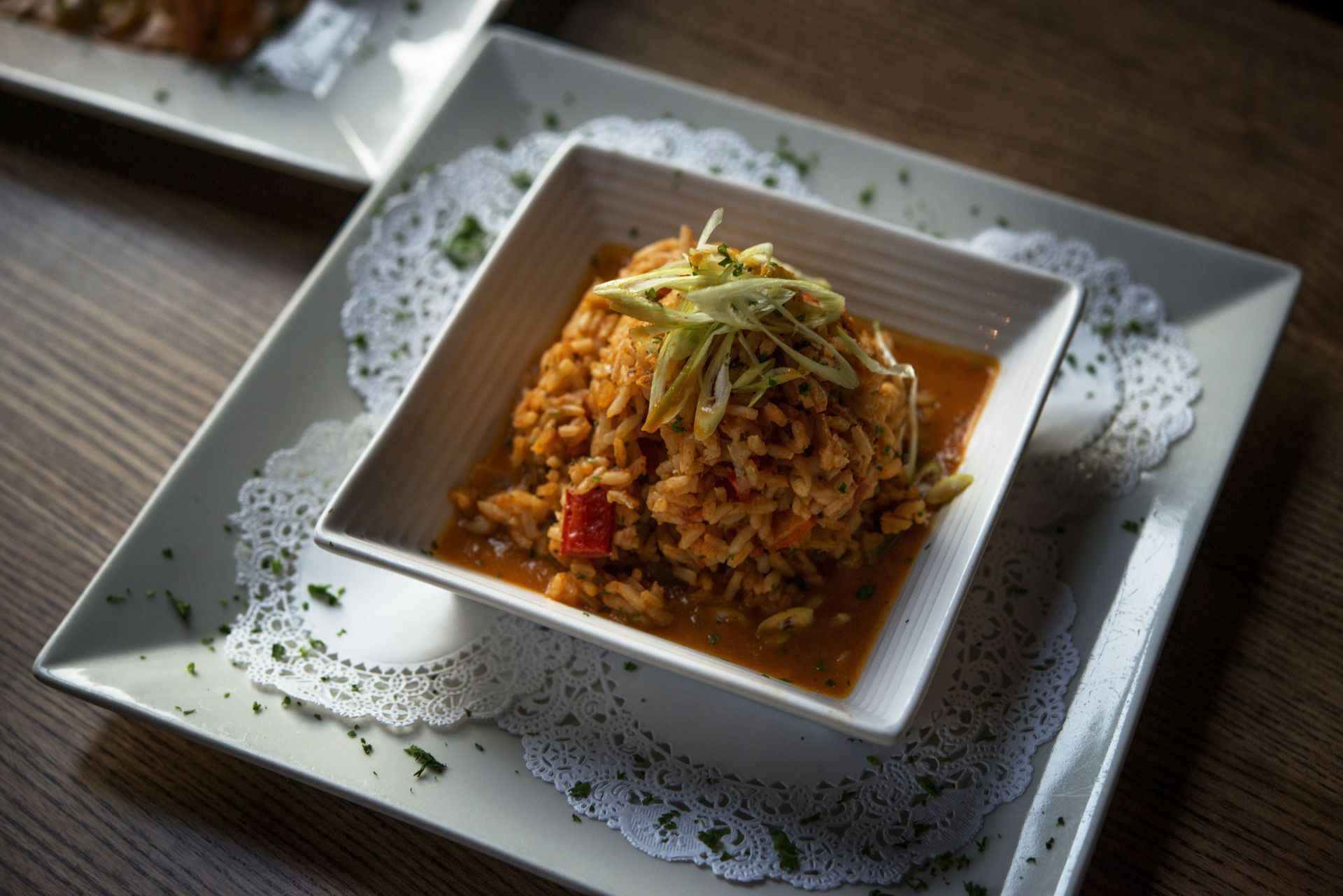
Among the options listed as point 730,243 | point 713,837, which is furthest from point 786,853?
point 730,243

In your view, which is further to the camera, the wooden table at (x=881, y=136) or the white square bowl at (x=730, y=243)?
the wooden table at (x=881, y=136)

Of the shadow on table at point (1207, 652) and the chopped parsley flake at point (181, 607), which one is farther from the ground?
the shadow on table at point (1207, 652)

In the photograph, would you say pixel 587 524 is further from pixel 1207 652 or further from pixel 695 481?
pixel 1207 652

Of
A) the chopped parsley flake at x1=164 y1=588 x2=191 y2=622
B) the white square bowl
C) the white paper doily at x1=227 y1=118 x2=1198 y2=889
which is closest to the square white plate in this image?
the white paper doily at x1=227 y1=118 x2=1198 y2=889

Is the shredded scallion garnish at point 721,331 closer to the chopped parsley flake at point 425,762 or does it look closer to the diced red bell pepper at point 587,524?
the diced red bell pepper at point 587,524

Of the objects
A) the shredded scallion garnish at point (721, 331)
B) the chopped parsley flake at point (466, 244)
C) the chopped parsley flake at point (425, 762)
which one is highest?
the chopped parsley flake at point (466, 244)

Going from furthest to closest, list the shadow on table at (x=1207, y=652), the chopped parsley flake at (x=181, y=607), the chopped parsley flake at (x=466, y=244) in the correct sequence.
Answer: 1. the chopped parsley flake at (x=466, y=244)
2. the chopped parsley flake at (x=181, y=607)
3. the shadow on table at (x=1207, y=652)

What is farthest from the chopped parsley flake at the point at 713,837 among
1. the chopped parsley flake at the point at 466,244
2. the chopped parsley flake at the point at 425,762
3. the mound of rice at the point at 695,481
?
the chopped parsley flake at the point at 466,244

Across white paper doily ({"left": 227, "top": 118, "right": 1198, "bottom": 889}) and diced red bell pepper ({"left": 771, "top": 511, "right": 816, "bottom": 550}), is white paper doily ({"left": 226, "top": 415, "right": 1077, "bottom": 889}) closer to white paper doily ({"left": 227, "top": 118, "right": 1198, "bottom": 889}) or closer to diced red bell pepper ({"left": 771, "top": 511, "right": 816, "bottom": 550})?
white paper doily ({"left": 227, "top": 118, "right": 1198, "bottom": 889})
